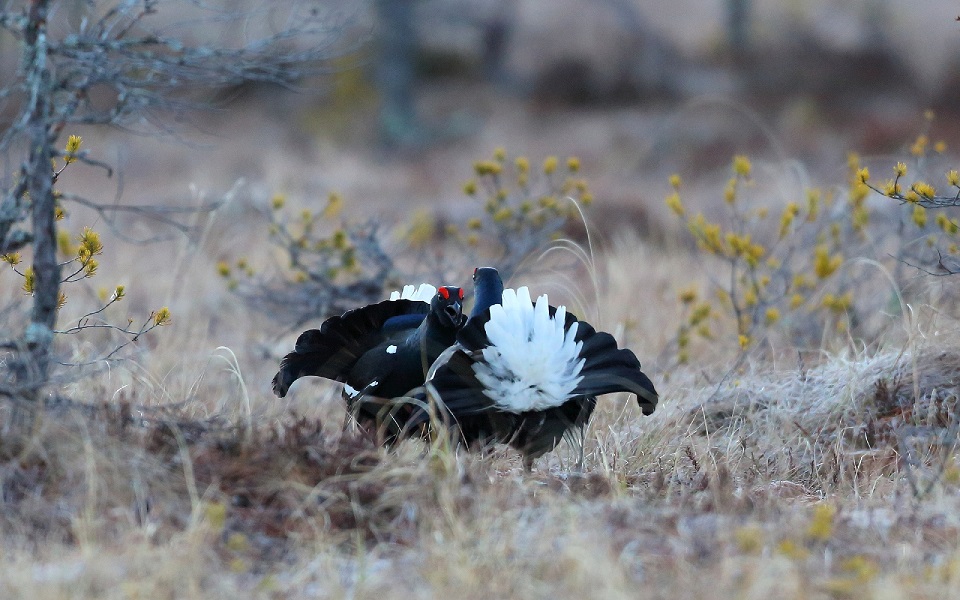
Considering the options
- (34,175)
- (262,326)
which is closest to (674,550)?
(34,175)

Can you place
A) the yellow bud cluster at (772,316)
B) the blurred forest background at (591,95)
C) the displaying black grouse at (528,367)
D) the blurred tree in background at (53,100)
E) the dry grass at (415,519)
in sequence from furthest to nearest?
the blurred forest background at (591,95) < the yellow bud cluster at (772,316) < the displaying black grouse at (528,367) < the blurred tree in background at (53,100) < the dry grass at (415,519)

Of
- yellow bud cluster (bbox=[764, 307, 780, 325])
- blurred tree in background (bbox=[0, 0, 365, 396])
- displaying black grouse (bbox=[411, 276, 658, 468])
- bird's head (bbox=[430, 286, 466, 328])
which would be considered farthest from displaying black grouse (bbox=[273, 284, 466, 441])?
yellow bud cluster (bbox=[764, 307, 780, 325])

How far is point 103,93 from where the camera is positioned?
18969 mm

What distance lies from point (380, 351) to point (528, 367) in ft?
2.21

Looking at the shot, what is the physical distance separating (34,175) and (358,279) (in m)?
2.97

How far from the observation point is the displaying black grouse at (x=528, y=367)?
3074 millimetres

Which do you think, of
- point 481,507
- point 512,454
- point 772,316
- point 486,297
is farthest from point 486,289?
point 772,316

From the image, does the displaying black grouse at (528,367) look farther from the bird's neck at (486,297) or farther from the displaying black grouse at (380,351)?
the bird's neck at (486,297)

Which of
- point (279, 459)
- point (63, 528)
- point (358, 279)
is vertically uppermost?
point (358, 279)

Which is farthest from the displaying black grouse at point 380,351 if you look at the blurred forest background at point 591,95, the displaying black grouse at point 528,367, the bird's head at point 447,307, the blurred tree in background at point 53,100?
the blurred forest background at point 591,95

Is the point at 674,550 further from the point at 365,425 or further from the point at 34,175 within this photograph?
the point at 34,175

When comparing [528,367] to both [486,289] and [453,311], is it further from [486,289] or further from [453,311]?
[486,289]

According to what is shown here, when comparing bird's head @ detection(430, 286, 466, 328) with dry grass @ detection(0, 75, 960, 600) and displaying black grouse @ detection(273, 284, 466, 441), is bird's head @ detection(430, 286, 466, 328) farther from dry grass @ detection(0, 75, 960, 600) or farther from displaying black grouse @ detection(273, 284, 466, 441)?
dry grass @ detection(0, 75, 960, 600)

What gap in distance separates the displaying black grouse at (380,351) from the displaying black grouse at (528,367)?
166mm
